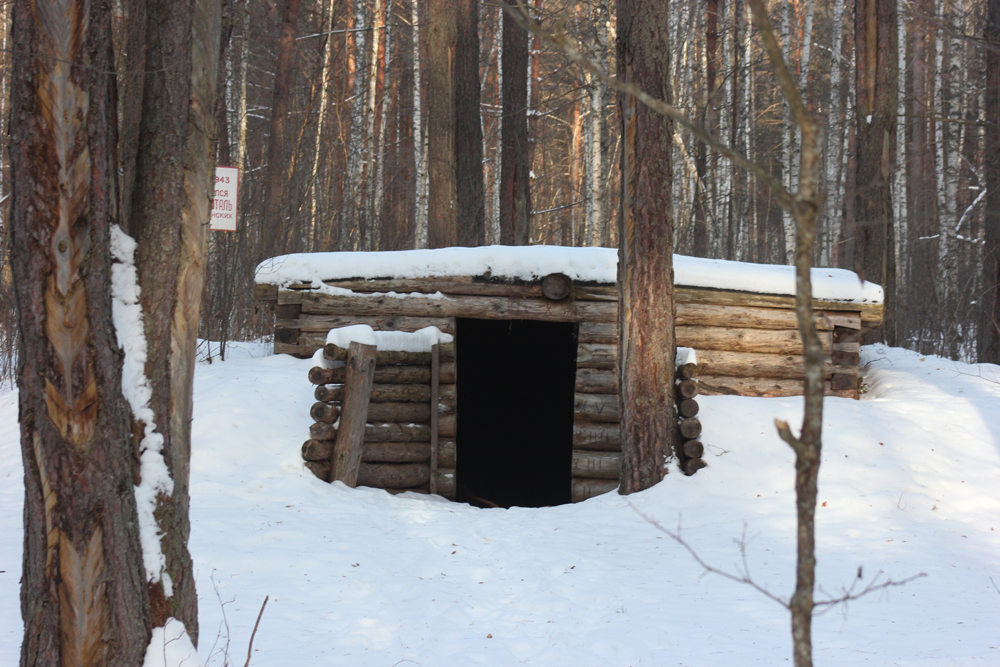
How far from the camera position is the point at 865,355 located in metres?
9.91

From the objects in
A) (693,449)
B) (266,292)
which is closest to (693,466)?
(693,449)

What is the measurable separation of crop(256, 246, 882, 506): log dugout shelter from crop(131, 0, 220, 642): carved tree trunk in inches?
181

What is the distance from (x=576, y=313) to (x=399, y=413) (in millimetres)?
2112

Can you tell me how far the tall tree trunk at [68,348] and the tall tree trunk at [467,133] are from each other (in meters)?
8.75

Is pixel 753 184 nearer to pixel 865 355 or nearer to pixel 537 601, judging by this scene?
pixel 865 355

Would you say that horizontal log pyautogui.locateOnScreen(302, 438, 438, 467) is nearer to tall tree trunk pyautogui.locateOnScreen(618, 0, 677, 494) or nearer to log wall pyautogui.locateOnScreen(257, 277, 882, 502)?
log wall pyautogui.locateOnScreen(257, 277, 882, 502)

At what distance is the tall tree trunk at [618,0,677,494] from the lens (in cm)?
650

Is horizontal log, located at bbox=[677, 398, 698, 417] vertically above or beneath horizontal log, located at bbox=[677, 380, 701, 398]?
beneath

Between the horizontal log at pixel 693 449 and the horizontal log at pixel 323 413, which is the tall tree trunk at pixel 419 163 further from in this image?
the horizontal log at pixel 693 449

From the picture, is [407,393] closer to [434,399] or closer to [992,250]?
[434,399]

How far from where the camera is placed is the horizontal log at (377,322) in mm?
7973

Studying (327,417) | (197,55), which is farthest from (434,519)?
(197,55)

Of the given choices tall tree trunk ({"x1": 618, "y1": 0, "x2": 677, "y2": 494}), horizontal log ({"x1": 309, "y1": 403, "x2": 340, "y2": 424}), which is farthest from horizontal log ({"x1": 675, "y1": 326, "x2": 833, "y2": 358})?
horizontal log ({"x1": 309, "y1": 403, "x2": 340, "y2": 424})

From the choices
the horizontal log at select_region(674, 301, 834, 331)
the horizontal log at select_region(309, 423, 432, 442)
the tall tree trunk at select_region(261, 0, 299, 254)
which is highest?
the tall tree trunk at select_region(261, 0, 299, 254)
